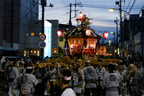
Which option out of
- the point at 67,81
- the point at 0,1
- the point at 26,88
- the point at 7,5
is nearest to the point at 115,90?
the point at 26,88

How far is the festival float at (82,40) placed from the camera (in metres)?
28.0

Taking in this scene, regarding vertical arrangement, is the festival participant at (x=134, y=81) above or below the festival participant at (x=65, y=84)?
below

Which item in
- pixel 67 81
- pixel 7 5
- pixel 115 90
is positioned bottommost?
pixel 115 90

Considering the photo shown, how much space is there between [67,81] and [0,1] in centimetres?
2913

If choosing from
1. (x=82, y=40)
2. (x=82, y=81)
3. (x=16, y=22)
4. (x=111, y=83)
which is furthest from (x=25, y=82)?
(x=16, y=22)

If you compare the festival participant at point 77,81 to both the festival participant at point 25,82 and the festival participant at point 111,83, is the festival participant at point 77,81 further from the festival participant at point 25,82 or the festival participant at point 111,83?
the festival participant at point 25,82

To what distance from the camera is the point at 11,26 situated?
4109 cm

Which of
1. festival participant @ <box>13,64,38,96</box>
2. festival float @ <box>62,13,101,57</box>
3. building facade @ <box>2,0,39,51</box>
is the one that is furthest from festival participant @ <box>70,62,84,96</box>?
building facade @ <box>2,0,39,51</box>

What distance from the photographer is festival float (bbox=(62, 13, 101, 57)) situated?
2803 cm

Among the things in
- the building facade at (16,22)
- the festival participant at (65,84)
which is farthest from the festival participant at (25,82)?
the building facade at (16,22)

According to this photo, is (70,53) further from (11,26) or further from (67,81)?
(67,81)

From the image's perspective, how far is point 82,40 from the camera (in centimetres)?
2819

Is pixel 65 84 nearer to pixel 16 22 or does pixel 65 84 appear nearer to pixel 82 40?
pixel 82 40

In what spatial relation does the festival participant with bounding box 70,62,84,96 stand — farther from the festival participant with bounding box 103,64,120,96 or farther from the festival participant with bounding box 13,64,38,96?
the festival participant with bounding box 13,64,38,96
